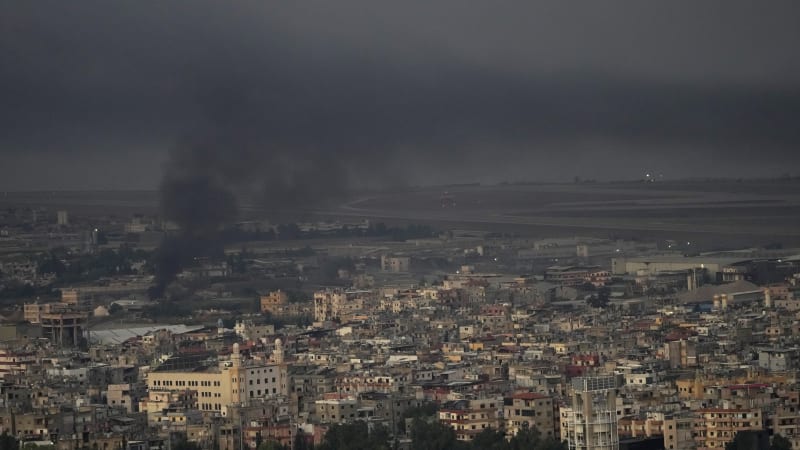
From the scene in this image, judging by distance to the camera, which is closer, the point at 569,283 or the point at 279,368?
the point at 279,368

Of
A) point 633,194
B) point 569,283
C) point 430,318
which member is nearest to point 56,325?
point 430,318

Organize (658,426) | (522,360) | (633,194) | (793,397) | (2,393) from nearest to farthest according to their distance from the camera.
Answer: (658,426)
(793,397)
(2,393)
(522,360)
(633,194)

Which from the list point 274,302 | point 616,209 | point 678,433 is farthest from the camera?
point 616,209

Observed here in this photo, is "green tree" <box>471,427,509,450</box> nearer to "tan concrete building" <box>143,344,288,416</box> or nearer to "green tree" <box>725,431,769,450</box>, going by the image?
"green tree" <box>725,431,769,450</box>

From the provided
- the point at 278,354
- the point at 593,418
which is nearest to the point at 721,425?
the point at 593,418

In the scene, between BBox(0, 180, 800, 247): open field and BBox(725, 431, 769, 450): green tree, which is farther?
BBox(0, 180, 800, 247): open field

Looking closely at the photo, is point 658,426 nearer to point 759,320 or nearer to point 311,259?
point 759,320

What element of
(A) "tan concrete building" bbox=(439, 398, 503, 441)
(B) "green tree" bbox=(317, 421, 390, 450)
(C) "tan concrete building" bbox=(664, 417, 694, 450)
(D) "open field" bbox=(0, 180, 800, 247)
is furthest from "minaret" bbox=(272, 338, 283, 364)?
(D) "open field" bbox=(0, 180, 800, 247)

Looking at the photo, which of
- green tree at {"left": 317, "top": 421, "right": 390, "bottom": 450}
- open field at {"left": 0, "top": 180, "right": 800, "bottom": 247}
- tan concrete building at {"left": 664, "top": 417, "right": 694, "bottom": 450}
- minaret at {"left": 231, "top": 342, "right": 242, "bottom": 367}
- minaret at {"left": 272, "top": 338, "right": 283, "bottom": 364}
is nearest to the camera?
tan concrete building at {"left": 664, "top": 417, "right": 694, "bottom": 450}

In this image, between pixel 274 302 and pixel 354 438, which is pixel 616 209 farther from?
pixel 354 438
